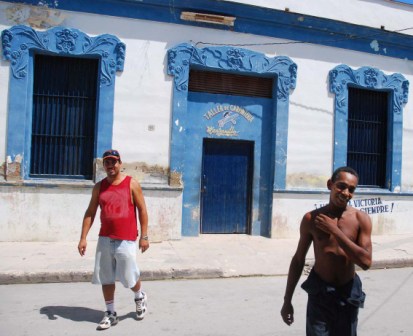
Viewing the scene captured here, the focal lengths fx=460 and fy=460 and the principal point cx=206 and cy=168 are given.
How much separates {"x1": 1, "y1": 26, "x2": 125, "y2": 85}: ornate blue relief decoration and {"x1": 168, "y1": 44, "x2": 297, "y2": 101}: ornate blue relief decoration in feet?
3.57

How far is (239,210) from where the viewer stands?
9.81m

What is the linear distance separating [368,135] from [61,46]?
22.9 ft

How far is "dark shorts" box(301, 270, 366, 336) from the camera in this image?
268 cm

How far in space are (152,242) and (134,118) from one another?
235cm

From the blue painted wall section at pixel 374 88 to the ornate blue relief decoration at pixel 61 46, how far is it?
470 cm

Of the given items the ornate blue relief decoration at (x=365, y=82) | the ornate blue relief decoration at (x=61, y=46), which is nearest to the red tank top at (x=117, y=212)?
the ornate blue relief decoration at (x=61, y=46)

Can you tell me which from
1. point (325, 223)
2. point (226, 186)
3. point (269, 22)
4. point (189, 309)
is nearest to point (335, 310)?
point (325, 223)

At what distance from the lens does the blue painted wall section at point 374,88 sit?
10062 mm

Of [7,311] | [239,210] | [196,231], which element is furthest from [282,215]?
[7,311]

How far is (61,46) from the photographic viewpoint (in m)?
8.34

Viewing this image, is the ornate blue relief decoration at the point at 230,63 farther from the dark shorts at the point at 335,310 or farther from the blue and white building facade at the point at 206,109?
the dark shorts at the point at 335,310

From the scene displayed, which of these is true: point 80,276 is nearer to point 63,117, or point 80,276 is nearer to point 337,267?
point 63,117

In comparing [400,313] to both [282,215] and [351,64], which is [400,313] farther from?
[351,64]

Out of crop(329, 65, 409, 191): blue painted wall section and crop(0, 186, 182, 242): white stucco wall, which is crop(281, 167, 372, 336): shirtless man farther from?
crop(329, 65, 409, 191): blue painted wall section
